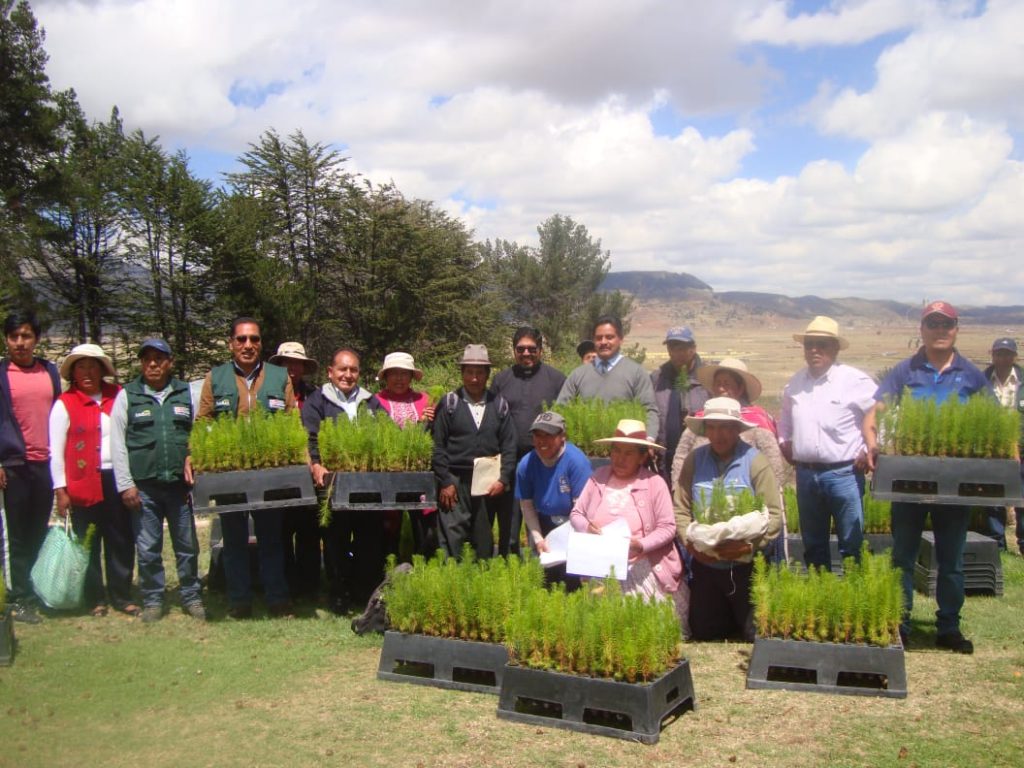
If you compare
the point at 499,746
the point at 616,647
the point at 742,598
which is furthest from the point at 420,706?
the point at 742,598

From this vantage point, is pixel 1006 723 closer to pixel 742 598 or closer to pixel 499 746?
pixel 742 598

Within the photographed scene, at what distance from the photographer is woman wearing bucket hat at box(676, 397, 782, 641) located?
18.5 feet

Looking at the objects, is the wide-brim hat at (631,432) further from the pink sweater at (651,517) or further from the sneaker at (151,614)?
the sneaker at (151,614)

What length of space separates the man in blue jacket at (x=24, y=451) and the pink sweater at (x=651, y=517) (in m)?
4.09

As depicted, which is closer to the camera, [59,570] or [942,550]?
[942,550]

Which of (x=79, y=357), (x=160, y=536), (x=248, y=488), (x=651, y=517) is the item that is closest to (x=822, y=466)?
(x=651, y=517)

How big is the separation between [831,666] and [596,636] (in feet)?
4.98

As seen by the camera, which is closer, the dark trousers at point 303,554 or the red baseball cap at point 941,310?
the red baseball cap at point 941,310

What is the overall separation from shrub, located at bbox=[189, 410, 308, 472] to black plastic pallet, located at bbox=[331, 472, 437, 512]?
1.34 ft

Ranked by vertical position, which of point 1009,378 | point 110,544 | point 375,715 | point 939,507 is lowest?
point 375,715

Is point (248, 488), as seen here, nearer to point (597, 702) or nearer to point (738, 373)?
point (597, 702)

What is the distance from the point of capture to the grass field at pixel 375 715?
4.25 metres

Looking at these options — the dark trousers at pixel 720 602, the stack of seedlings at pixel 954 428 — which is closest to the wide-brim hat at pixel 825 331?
the stack of seedlings at pixel 954 428

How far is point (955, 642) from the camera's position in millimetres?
5770
